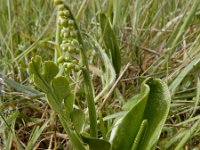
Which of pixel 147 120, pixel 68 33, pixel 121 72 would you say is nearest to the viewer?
pixel 68 33

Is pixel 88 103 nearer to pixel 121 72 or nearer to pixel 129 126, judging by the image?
pixel 129 126

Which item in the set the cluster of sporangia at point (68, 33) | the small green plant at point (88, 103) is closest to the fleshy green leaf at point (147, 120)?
the small green plant at point (88, 103)

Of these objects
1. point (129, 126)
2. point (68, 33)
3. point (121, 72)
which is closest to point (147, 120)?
point (129, 126)

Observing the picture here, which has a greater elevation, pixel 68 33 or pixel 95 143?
pixel 68 33

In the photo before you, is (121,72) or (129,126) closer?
(129,126)

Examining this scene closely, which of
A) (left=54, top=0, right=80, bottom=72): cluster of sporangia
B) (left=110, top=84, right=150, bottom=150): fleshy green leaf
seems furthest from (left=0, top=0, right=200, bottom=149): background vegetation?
(left=54, top=0, right=80, bottom=72): cluster of sporangia
